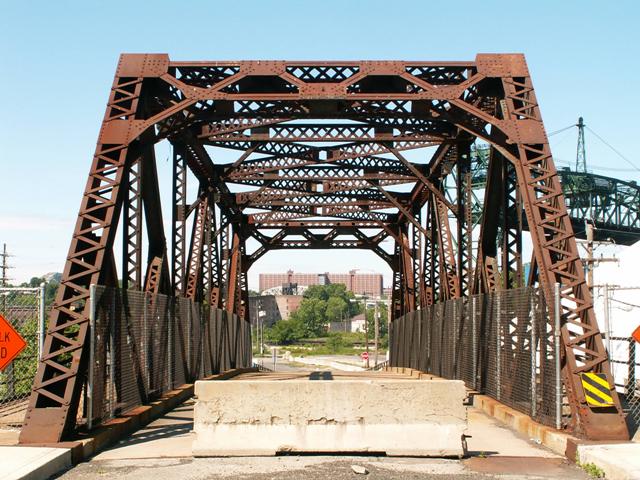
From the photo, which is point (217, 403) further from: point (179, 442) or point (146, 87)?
point (146, 87)

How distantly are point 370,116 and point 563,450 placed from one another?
26.6 feet

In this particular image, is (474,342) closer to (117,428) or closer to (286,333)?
(117,428)

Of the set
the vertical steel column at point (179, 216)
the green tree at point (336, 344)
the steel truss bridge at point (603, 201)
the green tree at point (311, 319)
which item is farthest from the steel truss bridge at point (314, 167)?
the green tree at point (311, 319)

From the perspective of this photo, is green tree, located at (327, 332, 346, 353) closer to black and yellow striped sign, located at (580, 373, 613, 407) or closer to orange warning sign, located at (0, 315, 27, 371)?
black and yellow striped sign, located at (580, 373, 613, 407)

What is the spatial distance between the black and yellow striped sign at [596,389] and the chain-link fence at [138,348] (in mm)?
6971

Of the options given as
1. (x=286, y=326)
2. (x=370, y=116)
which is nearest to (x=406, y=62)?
(x=370, y=116)

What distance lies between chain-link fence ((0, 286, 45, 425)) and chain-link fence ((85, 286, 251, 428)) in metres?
1.15

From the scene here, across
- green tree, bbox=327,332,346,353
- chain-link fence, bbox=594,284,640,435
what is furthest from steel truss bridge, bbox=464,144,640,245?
chain-link fence, bbox=594,284,640,435

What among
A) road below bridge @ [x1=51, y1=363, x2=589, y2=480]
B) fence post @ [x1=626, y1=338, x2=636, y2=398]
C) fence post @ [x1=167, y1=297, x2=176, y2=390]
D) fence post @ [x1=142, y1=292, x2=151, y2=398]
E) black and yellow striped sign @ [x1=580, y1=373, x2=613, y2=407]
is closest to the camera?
road below bridge @ [x1=51, y1=363, x2=589, y2=480]

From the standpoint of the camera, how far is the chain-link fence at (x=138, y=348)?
39.3ft

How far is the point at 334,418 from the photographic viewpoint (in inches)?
416

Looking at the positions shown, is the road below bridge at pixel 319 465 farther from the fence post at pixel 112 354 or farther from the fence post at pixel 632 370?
the fence post at pixel 632 370

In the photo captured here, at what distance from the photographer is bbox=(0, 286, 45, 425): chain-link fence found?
12.8 meters

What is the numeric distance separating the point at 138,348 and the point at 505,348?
6.61 m
